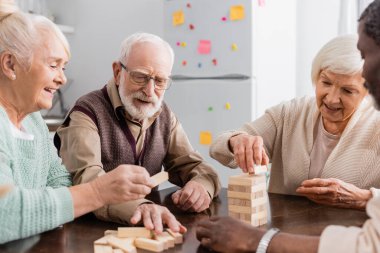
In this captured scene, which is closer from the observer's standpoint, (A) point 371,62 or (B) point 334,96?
(A) point 371,62

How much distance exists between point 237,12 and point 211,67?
0.44 meters

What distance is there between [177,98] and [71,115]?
2.04 meters

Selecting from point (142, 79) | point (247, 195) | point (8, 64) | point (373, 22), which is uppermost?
point (373, 22)

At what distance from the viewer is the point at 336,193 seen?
1.68 meters

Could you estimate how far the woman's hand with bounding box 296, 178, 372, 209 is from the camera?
1.68 metres

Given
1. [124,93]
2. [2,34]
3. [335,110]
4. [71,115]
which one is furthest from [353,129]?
[2,34]

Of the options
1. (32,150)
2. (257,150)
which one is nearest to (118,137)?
(32,150)

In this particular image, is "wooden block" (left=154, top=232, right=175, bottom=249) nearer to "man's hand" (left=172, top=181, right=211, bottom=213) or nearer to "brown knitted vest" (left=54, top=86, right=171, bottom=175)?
"man's hand" (left=172, top=181, right=211, bottom=213)

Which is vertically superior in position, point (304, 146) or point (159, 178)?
point (159, 178)

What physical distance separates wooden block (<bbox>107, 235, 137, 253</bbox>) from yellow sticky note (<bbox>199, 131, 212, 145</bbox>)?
2.51 meters

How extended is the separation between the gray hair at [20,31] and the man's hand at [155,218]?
527 millimetres

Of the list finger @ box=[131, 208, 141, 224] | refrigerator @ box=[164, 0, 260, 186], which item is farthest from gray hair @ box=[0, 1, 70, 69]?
refrigerator @ box=[164, 0, 260, 186]

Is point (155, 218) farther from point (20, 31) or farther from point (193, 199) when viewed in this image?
point (20, 31)

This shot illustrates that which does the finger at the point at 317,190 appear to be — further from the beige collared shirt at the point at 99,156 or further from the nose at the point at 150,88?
the nose at the point at 150,88
